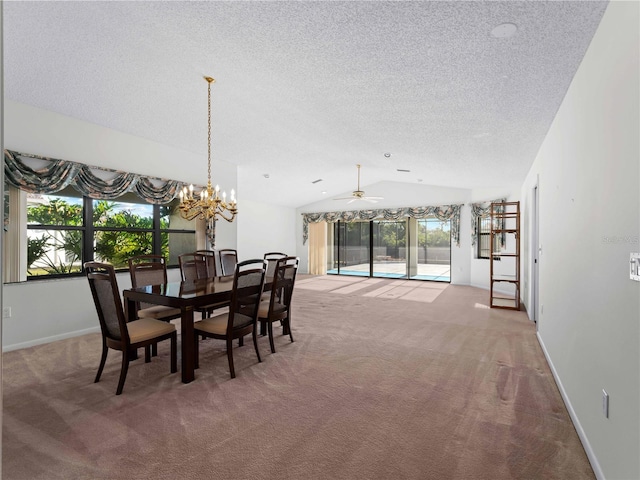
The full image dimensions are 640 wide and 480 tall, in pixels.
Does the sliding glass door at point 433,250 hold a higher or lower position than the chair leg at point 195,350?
higher

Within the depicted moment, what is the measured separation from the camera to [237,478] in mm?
1930

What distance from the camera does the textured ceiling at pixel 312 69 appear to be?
92.1 inches

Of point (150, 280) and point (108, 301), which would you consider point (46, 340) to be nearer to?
point (150, 280)

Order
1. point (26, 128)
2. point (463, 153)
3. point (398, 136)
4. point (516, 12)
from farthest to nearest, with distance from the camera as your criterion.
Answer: point (463, 153)
point (398, 136)
point (26, 128)
point (516, 12)

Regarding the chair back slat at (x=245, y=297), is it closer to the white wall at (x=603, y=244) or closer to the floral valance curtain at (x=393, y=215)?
the white wall at (x=603, y=244)

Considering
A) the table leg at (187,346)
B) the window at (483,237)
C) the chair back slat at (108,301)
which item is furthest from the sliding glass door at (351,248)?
the chair back slat at (108,301)

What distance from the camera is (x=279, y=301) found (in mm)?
4191

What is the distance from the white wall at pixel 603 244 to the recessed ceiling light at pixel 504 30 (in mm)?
450

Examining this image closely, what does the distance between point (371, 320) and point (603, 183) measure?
361 centimetres

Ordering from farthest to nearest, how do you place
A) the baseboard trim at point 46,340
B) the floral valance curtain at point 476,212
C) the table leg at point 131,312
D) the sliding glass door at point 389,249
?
the sliding glass door at point 389,249 < the floral valance curtain at point 476,212 < the baseboard trim at point 46,340 < the table leg at point 131,312

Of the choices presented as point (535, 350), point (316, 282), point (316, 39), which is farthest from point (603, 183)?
point (316, 282)

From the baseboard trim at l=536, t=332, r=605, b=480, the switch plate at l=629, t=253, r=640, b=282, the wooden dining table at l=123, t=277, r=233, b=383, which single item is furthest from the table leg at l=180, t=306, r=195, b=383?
the switch plate at l=629, t=253, r=640, b=282

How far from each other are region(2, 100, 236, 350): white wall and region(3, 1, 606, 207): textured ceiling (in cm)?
17

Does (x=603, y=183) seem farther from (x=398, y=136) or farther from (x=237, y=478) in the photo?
(x=398, y=136)
